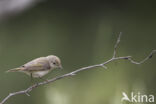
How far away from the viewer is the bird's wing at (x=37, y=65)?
2.62m

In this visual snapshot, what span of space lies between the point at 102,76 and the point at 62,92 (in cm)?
44

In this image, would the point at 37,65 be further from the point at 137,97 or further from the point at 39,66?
the point at 137,97

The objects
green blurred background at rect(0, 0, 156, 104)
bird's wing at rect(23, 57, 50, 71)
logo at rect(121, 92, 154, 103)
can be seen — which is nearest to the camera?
bird's wing at rect(23, 57, 50, 71)

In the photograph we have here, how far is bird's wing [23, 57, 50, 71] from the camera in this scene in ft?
8.59

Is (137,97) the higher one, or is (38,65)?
(38,65)

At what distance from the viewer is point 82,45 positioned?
4340 mm

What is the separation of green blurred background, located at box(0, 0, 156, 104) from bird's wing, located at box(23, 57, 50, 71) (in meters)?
1.38

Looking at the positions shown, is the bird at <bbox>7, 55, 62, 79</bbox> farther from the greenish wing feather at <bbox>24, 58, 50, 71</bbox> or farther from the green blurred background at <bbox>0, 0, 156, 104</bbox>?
the green blurred background at <bbox>0, 0, 156, 104</bbox>

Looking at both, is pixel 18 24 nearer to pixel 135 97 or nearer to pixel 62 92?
pixel 62 92

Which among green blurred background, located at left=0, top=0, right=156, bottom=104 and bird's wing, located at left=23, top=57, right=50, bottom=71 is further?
green blurred background, located at left=0, top=0, right=156, bottom=104

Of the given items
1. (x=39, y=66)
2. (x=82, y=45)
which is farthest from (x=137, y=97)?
(x=39, y=66)

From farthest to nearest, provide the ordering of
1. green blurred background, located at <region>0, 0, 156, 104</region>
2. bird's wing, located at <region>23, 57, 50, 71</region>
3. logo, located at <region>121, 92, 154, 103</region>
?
green blurred background, located at <region>0, 0, 156, 104</region> → logo, located at <region>121, 92, 154, 103</region> → bird's wing, located at <region>23, 57, 50, 71</region>

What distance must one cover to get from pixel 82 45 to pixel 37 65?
5.64 feet

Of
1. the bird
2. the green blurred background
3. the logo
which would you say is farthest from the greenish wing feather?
the green blurred background
